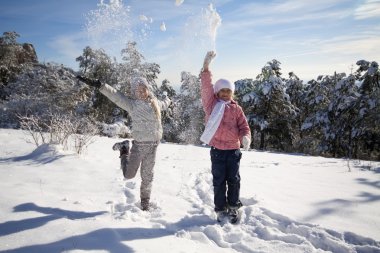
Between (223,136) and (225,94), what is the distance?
1.80ft

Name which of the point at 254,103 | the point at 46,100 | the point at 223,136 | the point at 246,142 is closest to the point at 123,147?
the point at 223,136

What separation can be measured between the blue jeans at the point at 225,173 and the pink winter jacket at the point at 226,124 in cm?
10

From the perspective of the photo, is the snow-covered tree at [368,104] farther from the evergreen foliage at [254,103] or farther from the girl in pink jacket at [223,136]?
the girl in pink jacket at [223,136]

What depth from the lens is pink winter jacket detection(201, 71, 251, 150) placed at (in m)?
3.82

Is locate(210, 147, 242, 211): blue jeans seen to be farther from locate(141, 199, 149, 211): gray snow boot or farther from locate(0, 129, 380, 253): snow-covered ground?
locate(141, 199, 149, 211): gray snow boot

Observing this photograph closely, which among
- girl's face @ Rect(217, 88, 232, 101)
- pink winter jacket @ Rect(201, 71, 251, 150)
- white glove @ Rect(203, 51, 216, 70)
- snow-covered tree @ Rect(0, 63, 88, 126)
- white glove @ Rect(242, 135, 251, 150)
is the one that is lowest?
white glove @ Rect(242, 135, 251, 150)

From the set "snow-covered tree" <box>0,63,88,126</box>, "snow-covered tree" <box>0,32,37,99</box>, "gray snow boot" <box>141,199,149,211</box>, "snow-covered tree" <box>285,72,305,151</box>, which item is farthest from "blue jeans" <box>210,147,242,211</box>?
"snow-covered tree" <box>0,32,37,99</box>

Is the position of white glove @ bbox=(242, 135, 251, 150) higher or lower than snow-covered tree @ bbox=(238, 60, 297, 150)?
lower

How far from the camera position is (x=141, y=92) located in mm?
4008

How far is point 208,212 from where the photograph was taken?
4.09m

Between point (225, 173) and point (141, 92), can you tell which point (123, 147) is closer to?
point (141, 92)

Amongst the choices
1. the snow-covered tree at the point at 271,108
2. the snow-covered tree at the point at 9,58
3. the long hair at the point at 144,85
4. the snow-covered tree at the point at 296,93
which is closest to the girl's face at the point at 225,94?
the long hair at the point at 144,85

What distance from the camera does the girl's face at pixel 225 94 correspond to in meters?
3.91

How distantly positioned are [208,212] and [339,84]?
1956cm
